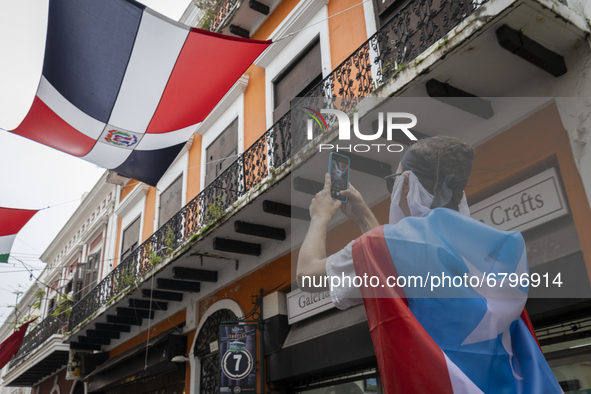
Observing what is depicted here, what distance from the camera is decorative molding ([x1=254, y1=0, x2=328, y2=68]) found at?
8.67 metres

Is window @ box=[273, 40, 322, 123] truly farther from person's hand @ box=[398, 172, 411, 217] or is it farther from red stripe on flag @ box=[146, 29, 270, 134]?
person's hand @ box=[398, 172, 411, 217]

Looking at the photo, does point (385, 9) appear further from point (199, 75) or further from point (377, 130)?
point (199, 75)

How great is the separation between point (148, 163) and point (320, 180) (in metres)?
2.27

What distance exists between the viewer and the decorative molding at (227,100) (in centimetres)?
1041

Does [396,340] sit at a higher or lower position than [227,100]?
lower

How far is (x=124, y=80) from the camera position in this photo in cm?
553

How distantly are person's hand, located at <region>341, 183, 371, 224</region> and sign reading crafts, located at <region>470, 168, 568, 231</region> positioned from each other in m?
2.48

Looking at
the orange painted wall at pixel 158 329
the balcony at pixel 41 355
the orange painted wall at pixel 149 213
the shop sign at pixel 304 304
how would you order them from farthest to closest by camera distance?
the balcony at pixel 41 355
the orange painted wall at pixel 149 213
the orange painted wall at pixel 158 329
the shop sign at pixel 304 304

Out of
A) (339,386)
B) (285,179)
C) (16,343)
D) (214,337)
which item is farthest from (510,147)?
(16,343)

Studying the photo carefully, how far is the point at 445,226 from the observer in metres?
2.04

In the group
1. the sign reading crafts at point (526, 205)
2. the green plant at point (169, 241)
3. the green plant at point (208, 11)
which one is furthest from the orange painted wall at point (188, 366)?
the green plant at point (208, 11)

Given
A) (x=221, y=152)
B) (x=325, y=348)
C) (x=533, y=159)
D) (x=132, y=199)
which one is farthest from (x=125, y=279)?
(x=533, y=159)

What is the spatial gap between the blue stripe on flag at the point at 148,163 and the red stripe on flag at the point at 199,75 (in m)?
0.34

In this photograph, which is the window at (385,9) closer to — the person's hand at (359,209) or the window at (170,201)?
the person's hand at (359,209)
